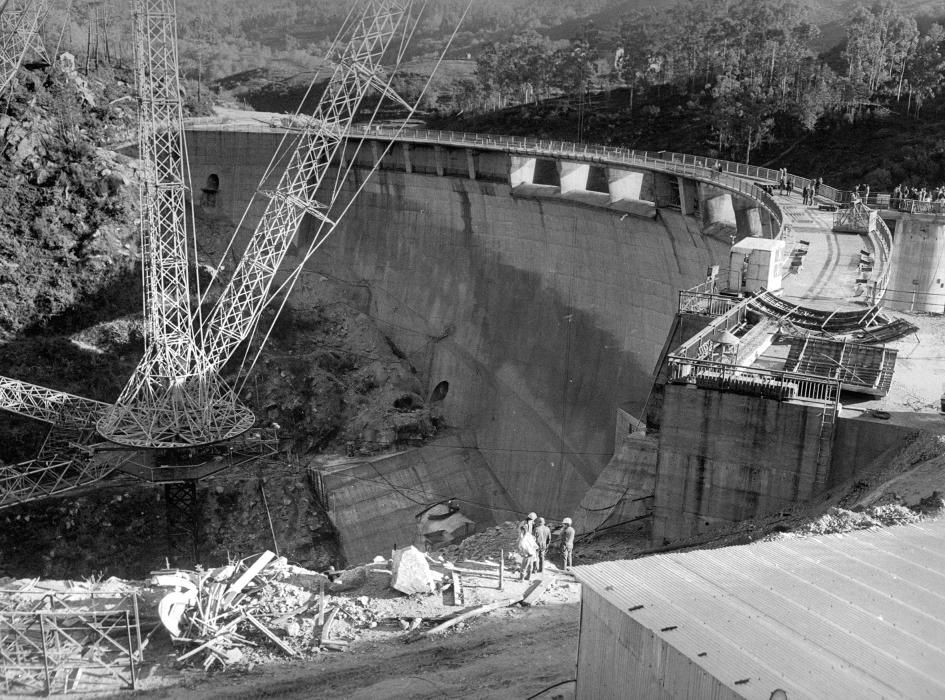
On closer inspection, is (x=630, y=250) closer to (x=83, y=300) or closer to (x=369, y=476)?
(x=369, y=476)

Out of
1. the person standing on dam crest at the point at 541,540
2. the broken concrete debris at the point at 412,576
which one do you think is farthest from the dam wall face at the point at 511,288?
the broken concrete debris at the point at 412,576

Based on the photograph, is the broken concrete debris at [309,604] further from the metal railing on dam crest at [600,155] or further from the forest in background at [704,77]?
the forest in background at [704,77]

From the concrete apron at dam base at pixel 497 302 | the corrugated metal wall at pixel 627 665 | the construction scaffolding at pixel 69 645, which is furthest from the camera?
the concrete apron at dam base at pixel 497 302

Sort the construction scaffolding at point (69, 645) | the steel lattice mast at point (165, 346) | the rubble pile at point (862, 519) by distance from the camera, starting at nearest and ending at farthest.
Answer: the construction scaffolding at point (69, 645) → the rubble pile at point (862, 519) → the steel lattice mast at point (165, 346)

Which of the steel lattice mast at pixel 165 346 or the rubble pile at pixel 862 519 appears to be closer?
the rubble pile at pixel 862 519

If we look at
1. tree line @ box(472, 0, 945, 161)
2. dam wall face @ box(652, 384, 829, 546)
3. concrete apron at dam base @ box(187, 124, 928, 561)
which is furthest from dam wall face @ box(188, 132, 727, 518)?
tree line @ box(472, 0, 945, 161)

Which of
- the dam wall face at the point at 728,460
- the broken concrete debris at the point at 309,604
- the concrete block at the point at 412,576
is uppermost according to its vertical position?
the dam wall face at the point at 728,460

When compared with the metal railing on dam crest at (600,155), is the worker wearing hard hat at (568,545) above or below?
below

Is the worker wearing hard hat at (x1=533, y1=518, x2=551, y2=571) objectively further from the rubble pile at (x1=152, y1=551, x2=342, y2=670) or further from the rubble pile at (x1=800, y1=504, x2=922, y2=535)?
the rubble pile at (x1=800, y1=504, x2=922, y2=535)
